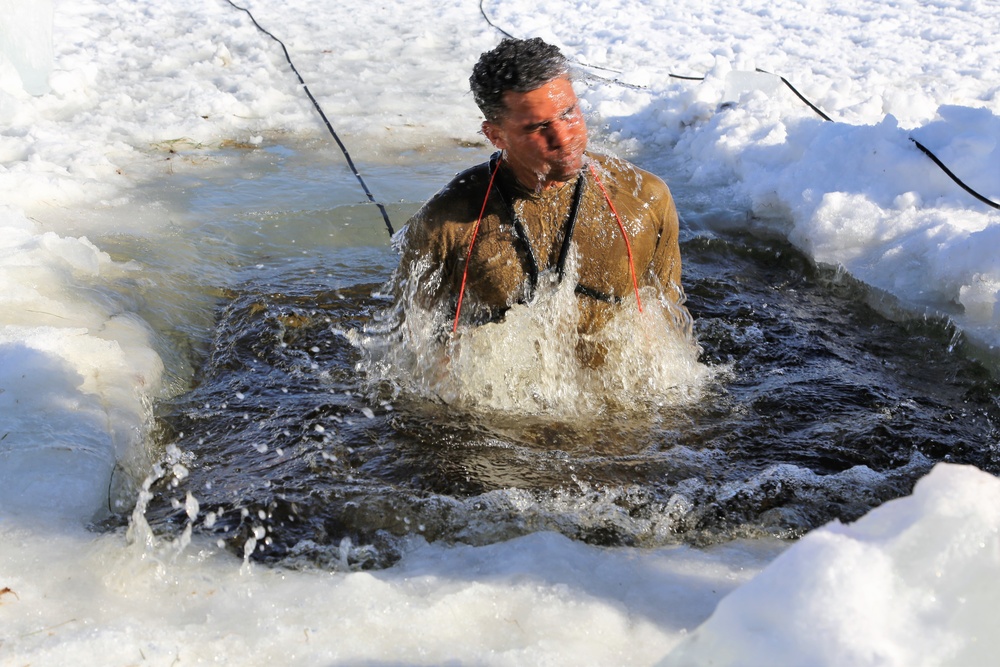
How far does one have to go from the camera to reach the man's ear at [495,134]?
340 centimetres

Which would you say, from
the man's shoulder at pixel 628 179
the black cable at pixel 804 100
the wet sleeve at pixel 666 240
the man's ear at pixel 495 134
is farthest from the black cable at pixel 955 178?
the man's ear at pixel 495 134

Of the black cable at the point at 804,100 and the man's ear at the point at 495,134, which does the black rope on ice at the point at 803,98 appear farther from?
the man's ear at the point at 495,134

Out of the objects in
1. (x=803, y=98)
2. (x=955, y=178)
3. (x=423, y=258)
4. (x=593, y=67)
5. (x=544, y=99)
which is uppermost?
(x=544, y=99)

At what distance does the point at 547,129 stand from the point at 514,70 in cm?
24

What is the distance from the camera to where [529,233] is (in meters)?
3.53

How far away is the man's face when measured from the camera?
323 centimetres

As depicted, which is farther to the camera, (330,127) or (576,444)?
(330,127)

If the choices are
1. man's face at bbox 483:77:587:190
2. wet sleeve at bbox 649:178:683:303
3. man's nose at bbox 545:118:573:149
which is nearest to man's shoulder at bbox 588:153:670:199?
wet sleeve at bbox 649:178:683:303

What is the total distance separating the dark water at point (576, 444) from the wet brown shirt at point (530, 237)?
49 centimetres

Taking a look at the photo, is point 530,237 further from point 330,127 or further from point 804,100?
point 804,100

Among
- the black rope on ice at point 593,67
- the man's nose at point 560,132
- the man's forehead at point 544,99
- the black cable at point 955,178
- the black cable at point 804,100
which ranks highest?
the man's forehead at point 544,99

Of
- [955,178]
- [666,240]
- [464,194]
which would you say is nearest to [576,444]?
[666,240]

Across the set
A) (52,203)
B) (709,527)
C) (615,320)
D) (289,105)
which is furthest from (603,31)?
(709,527)

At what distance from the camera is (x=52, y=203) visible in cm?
564
